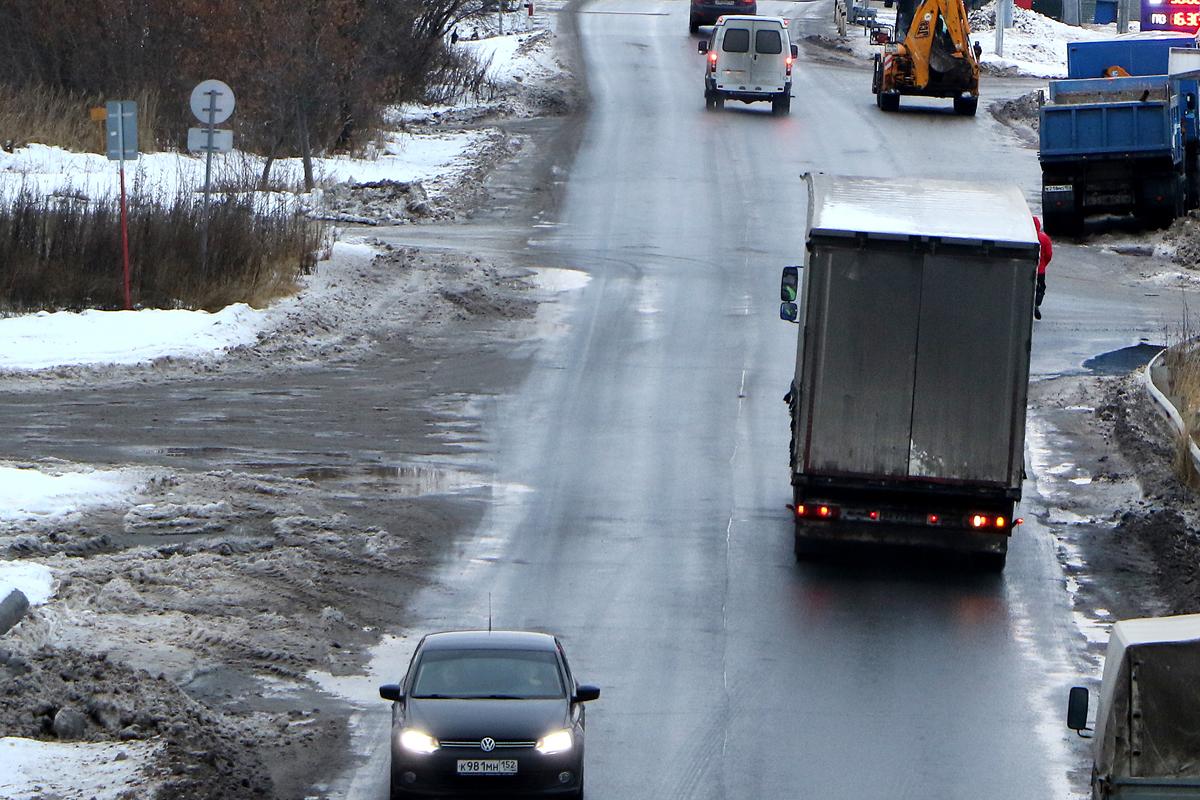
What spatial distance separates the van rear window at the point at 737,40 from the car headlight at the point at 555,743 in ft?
128

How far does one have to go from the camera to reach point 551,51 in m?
61.6

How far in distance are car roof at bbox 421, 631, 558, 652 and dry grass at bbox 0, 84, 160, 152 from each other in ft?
96.8

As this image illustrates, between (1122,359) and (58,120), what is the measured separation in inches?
982

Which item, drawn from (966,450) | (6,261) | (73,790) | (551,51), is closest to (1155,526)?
(966,450)

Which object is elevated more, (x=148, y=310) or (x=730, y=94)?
(x=730, y=94)

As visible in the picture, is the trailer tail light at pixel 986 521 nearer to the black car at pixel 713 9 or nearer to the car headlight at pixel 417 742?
the car headlight at pixel 417 742

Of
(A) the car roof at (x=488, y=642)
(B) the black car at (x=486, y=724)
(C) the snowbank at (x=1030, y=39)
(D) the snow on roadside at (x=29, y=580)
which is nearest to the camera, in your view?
(B) the black car at (x=486, y=724)

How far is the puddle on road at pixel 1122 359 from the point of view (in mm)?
25328

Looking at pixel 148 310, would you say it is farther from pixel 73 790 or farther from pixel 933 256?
pixel 73 790

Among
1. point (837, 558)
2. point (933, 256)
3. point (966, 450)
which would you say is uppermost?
point (933, 256)

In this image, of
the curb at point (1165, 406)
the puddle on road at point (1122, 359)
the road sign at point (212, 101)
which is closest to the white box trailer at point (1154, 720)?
the curb at point (1165, 406)

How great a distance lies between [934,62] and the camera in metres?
47.3

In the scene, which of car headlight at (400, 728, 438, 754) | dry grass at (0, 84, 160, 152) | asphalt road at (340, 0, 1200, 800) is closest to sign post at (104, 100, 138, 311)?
asphalt road at (340, 0, 1200, 800)

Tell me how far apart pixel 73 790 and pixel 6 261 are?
59.0 ft
